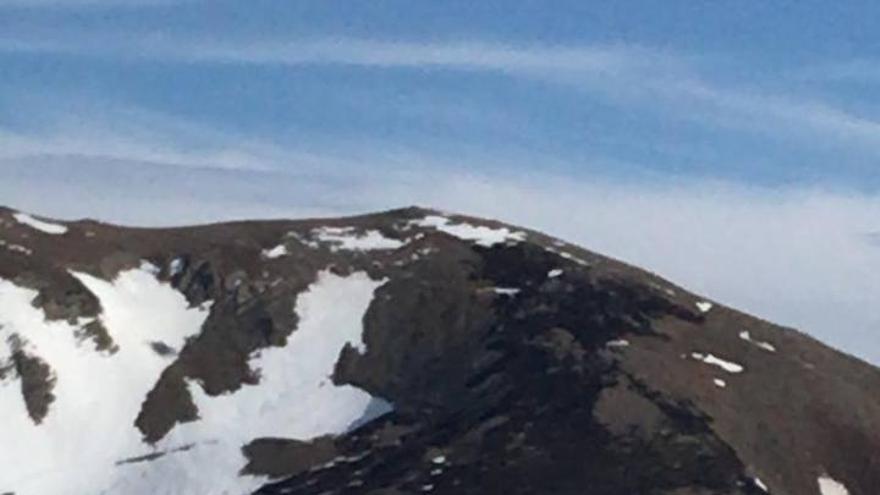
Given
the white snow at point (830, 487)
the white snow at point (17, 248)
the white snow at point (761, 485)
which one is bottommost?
the white snow at point (830, 487)

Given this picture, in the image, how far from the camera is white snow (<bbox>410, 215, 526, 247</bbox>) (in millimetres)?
164375

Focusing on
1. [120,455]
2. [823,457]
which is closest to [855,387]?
[823,457]

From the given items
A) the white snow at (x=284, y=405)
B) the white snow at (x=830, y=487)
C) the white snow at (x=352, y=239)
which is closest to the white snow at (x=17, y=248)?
the white snow at (x=284, y=405)

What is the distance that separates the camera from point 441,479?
121875 mm

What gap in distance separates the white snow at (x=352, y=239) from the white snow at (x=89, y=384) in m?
16.2

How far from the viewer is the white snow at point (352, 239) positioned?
161750 mm

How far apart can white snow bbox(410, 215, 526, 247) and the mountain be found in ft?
4.19

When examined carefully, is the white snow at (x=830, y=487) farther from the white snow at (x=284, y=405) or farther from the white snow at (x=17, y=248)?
the white snow at (x=17, y=248)

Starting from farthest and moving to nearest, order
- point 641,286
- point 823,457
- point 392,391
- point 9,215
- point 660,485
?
point 9,215 → point 641,286 → point 392,391 → point 823,457 → point 660,485

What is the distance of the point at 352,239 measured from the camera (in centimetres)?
16450

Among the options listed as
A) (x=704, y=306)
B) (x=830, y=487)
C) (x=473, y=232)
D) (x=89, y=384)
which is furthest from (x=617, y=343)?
(x=89, y=384)

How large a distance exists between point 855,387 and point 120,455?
5489cm

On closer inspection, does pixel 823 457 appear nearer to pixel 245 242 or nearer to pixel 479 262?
pixel 479 262

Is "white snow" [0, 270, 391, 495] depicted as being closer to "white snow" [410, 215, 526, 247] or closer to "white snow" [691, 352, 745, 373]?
"white snow" [410, 215, 526, 247]
